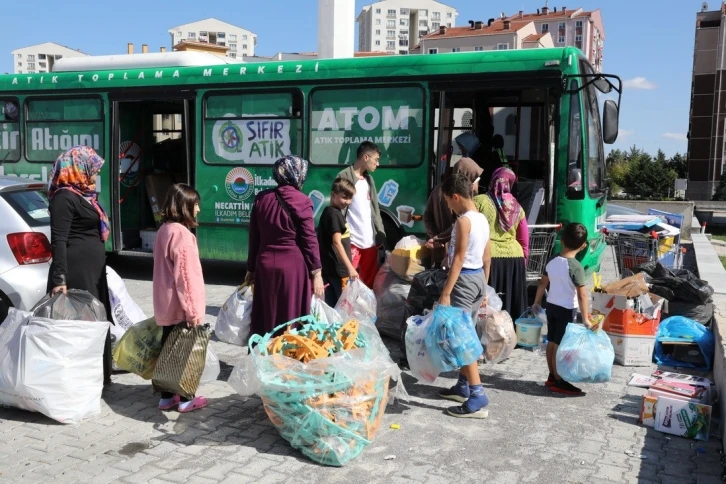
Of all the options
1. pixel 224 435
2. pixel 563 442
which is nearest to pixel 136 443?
pixel 224 435

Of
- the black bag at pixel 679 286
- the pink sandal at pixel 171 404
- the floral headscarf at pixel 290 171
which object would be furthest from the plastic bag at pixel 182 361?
the black bag at pixel 679 286

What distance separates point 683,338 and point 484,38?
85034 mm

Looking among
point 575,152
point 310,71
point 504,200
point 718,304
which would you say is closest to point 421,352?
point 504,200

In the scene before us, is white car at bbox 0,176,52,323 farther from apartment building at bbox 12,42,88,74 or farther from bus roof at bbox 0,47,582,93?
apartment building at bbox 12,42,88,74

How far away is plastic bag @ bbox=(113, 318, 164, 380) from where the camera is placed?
4.89 meters

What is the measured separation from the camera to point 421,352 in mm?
4809

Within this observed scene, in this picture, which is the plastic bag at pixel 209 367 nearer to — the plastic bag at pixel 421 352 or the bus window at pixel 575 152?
the plastic bag at pixel 421 352

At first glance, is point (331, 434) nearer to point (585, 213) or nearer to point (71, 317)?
point (71, 317)

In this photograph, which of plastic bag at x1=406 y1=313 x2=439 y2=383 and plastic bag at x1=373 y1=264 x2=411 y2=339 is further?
plastic bag at x1=373 y1=264 x2=411 y2=339

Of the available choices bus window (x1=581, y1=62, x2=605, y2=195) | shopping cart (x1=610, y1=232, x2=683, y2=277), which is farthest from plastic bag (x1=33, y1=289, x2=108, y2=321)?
shopping cart (x1=610, y1=232, x2=683, y2=277)

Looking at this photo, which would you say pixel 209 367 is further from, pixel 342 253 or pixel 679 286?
pixel 679 286

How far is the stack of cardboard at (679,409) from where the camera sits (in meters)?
4.57

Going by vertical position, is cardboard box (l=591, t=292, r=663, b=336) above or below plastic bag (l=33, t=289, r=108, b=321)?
below

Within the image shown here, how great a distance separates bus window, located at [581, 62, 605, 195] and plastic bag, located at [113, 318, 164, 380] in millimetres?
5243
